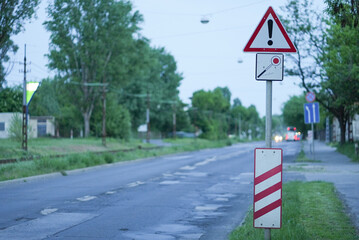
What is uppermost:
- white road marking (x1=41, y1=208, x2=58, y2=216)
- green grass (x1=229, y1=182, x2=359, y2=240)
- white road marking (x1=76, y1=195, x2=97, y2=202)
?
green grass (x1=229, y1=182, x2=359, y2=240)

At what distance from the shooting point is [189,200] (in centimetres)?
1285

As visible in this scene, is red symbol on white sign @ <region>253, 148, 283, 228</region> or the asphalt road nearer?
red symbol on white sign @ <region>253, 148, 283, 228</region>

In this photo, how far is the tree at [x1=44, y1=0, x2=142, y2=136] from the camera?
2060 inches

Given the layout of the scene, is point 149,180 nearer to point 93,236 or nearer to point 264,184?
point 93,236

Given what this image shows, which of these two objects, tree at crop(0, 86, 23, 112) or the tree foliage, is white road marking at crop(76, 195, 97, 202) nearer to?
tree at crop(0, 86, 23, 112)

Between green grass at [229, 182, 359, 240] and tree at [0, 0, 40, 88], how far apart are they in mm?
17470

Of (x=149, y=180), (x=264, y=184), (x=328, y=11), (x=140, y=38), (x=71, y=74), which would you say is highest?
(x=140, y=38)

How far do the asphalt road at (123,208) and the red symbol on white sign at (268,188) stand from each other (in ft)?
6.79

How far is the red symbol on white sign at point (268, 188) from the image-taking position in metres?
6.16

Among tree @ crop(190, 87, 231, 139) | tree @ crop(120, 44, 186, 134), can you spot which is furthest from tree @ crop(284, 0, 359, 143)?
tree @ crop(190, 87, 231, 139)

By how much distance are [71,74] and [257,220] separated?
5094 cm

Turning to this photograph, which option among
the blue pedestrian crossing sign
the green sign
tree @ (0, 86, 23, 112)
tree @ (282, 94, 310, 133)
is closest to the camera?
the blue pedestrian crossing sign

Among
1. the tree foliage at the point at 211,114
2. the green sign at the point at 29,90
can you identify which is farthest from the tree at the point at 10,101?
the tree foliage at the point at 211,114

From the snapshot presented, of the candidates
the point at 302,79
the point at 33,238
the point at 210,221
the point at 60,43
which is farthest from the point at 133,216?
the point at 60,43
